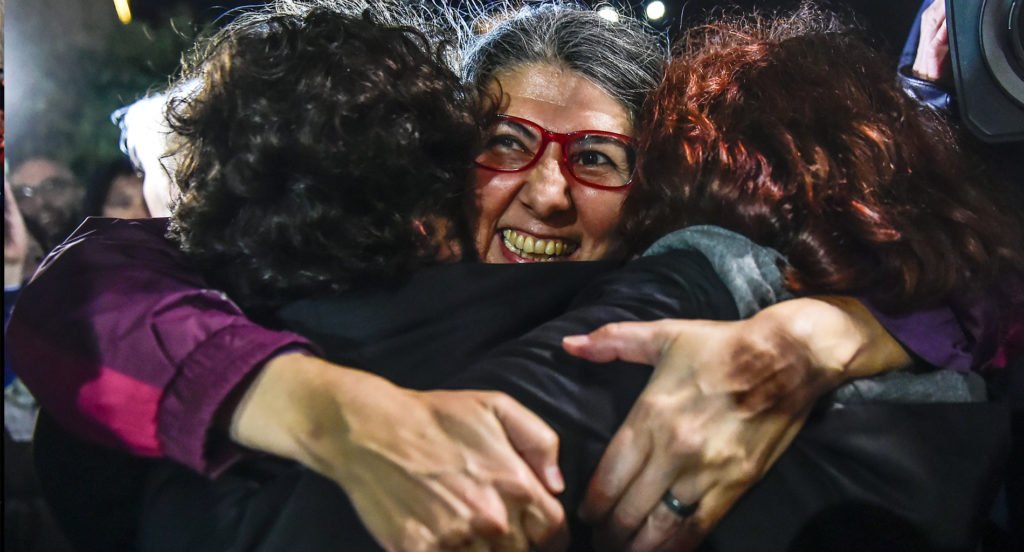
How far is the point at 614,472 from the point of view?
804mm

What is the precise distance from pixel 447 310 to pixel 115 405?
0.37m

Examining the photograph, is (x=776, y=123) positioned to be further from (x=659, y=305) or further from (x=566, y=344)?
(x=566, y=344)

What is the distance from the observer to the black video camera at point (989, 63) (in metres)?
0.98

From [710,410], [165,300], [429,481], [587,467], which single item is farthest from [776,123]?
[165,300]

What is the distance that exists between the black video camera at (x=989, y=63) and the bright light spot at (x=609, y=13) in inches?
17.1

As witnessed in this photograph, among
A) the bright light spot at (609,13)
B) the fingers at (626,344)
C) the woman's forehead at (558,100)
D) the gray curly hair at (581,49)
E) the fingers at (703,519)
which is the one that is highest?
the bright light spot at (609,13)

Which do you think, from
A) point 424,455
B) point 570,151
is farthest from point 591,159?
point 424,455

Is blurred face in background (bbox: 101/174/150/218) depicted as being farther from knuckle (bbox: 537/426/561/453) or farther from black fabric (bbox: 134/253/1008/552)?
knuckle (bbox: 537/426/561/453)

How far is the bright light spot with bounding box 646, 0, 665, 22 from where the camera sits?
112cm

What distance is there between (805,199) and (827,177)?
39mm

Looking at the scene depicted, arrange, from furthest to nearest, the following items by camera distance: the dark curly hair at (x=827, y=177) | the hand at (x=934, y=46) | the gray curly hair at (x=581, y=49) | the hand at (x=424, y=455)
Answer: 1. the gray curly hair at (x=581, y=49)
2. the hand at (x=934, y=46)
3. the dark curly hair at (x=827, y=177)
4. the hand at (x=424, y=455)

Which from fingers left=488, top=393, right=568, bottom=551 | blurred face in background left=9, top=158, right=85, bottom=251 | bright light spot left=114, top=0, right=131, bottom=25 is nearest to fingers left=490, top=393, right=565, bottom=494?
fingers left=488, top=393, right=568, bottom=551

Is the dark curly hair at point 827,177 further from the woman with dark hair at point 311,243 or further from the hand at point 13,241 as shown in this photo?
the hand at point 13,241

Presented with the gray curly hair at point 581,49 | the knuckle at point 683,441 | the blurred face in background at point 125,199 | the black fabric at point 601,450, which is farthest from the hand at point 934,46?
the blurred face in background at point 125,199
